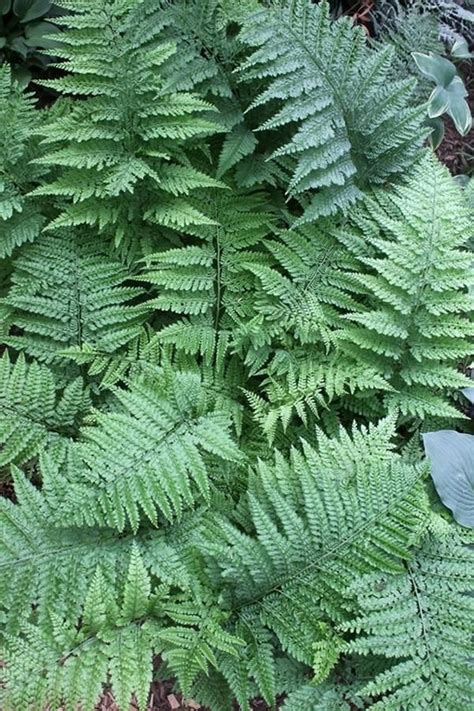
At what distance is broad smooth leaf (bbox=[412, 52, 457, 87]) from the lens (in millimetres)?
3025

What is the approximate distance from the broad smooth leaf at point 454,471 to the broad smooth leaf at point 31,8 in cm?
288

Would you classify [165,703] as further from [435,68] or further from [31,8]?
[31,8]

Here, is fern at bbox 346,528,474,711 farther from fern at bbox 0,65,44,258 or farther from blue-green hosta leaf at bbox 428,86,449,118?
fern at bbox 0,65,44,258

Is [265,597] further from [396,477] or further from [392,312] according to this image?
[392,312]

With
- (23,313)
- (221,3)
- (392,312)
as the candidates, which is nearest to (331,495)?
(392,312)

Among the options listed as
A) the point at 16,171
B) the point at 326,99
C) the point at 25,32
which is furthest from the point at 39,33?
the point at 326,99

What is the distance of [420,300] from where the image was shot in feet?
8.80

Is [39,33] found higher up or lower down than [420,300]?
higher up

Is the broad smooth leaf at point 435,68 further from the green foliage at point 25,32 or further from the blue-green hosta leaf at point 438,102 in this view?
the green foliage at point 25,32

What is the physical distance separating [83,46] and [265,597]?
2.49 meters

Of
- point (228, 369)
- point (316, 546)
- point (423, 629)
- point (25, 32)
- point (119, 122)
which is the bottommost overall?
point (423, 629)

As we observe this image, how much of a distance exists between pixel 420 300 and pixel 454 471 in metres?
0.73

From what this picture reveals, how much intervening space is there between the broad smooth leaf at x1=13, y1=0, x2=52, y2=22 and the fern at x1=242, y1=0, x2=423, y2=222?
124 centimetres

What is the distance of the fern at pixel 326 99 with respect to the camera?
271cm
